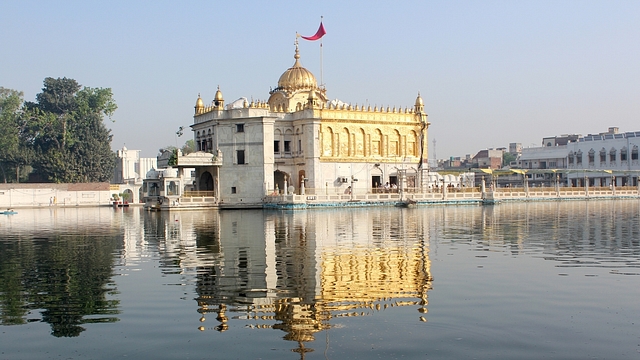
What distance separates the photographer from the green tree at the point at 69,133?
83.4 meters

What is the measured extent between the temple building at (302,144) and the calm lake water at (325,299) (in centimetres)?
3314

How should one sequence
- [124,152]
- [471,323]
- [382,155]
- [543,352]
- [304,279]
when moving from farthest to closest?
[124,152]
[382,155]
[304,279]
[471,323]
[543,352]

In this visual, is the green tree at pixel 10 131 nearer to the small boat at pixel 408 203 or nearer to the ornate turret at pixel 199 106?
the ornate turret at pixel 199 106

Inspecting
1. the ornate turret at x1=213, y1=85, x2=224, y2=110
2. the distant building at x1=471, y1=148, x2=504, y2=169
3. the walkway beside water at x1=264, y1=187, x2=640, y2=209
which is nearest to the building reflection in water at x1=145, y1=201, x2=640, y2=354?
the walkway beside water at x1=264, y1=187, x2=640, y2=209

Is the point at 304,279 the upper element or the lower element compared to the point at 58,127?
lower

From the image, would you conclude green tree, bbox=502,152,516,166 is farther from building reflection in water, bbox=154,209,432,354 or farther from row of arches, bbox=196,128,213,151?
building reflection in water, bbox=154,209,432,354

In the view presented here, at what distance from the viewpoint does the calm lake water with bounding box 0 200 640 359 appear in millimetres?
10531

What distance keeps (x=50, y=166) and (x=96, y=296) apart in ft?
239

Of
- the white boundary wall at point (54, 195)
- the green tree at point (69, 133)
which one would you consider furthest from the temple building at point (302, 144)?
the green tree at point (69, 133)

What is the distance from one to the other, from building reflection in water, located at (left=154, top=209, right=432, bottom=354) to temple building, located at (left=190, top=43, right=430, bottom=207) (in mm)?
28182

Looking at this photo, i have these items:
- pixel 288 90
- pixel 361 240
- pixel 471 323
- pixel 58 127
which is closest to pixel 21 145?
pixel 58 127

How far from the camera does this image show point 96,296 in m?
14.8

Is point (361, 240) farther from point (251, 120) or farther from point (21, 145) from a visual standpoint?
point (21, 145)

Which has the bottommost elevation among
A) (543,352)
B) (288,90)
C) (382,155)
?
(543,352)
